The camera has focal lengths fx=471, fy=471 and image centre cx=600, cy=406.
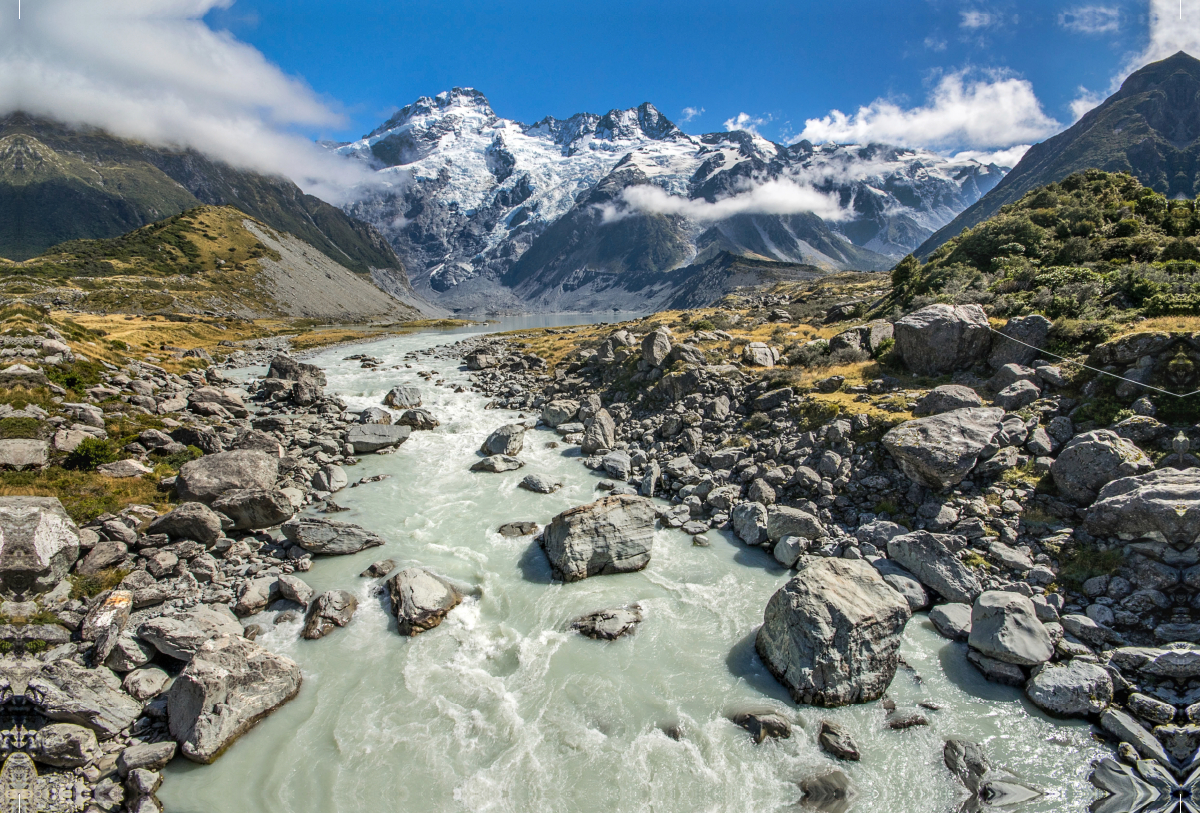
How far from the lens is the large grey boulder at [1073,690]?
10156mm

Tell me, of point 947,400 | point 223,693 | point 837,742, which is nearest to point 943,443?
point 947,400

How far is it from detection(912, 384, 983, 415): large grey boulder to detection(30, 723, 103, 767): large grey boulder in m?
26.5

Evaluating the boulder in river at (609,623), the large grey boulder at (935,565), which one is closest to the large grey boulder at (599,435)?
the boulder in river at (609,623)

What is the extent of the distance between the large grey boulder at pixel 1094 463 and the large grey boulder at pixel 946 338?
819 cm

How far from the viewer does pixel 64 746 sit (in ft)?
30.1

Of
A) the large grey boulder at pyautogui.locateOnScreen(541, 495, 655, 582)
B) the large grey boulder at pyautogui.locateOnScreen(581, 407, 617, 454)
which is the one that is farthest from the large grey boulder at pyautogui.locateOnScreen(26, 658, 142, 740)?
the large grey boulder at pyautogui.locateOnScreen(581, 407, 617, 454)

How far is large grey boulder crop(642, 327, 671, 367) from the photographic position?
32969 mm

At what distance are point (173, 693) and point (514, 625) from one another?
7.73 m

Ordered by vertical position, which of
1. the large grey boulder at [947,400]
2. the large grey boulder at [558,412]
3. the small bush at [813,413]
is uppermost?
the large grey boulder at [947,400]

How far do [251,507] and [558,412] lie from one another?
1781cm

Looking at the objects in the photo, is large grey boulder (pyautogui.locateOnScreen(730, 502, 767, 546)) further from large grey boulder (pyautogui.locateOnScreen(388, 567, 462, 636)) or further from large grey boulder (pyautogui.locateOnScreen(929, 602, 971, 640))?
large grey boulder (pyautogui.locateOnScreen(388, 567, 462, 636))

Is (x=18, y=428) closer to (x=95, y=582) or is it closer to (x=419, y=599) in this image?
(x=95, y=582)

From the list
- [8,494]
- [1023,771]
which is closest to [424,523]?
[8,494]

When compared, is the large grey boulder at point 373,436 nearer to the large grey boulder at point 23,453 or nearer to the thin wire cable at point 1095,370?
the large grey boulder at point 23,453
